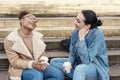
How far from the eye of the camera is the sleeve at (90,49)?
13.2 feet

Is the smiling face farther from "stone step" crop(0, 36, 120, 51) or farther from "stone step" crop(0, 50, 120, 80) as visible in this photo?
"stone step" crop(0, 36, 120, 51)

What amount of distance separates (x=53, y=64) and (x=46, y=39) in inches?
60.2

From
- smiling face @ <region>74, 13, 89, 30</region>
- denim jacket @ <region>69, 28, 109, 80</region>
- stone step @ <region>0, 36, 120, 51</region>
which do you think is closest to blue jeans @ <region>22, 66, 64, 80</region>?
denim jacket @ <region>69, 28, 109, 80</region>

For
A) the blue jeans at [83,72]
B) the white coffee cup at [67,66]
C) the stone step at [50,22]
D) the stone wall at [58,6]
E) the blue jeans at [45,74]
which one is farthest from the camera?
the stone wall at [58,6]

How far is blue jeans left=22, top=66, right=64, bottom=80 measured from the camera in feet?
13.5

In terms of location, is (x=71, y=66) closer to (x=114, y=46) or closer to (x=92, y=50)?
(x=92, y=50)

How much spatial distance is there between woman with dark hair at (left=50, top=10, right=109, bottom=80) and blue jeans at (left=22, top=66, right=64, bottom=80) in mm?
124

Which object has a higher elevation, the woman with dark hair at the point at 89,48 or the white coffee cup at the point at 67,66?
the woman with dark hair at the point at 89,48

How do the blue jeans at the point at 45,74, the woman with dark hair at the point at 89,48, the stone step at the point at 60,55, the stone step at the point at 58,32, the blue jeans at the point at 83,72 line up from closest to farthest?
the blue jeans at the point at 83,72 → the woman with dark hair at the point at 89,48 → the blue jeans at the point at 45,74 → the stone step at the point at 60,55 → the stone step at the point at 58,32

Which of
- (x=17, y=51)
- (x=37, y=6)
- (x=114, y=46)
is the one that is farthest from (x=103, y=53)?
(x=37, y=6)

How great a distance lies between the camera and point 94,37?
4094 millimetres

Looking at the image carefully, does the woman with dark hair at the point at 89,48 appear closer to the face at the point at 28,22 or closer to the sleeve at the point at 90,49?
the sleeve at the point at 90,49

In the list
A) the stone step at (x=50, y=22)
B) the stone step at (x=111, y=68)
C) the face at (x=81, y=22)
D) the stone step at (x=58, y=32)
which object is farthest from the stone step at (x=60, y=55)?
the stone step at (x=50, y=22)

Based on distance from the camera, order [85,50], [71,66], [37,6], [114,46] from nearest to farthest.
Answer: [85,50]
[71,66]
[114,46]
[37,6]
